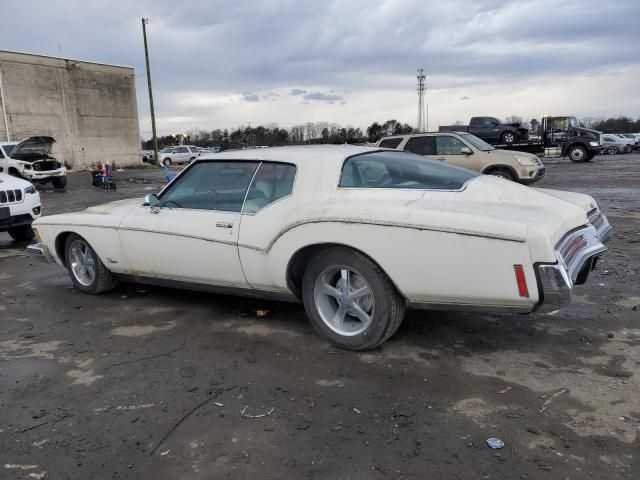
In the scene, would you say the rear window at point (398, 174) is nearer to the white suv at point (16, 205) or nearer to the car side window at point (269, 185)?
the car side window at point (269, 185)

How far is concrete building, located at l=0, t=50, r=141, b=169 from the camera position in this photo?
107ft

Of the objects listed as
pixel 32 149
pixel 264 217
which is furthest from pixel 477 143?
pixel 32 149

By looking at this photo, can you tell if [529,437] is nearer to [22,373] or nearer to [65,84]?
[22,373]

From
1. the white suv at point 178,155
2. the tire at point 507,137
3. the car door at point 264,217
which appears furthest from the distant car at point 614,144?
the car door at point 264,217

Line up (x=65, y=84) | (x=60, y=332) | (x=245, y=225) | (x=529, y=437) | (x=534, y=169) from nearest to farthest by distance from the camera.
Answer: (x=529, y=437) → (x=245, y=225) → (x=60, y=332) → (x=534, y=169) → (x=65, y=84)

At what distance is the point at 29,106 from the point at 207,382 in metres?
35.8

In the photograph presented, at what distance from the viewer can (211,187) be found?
445 centimetres

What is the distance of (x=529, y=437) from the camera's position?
2600 mm

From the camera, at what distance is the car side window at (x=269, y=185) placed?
3.98 m

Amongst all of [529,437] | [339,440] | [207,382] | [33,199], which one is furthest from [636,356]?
[33,199]

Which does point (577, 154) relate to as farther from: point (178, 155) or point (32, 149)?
point (32, 149)

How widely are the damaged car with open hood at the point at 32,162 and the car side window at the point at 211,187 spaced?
61.7 ft

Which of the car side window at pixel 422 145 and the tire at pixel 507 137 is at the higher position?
the tire at pixel 507 137

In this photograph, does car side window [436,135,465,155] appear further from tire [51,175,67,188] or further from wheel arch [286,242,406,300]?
tire [51,175,67,188]
